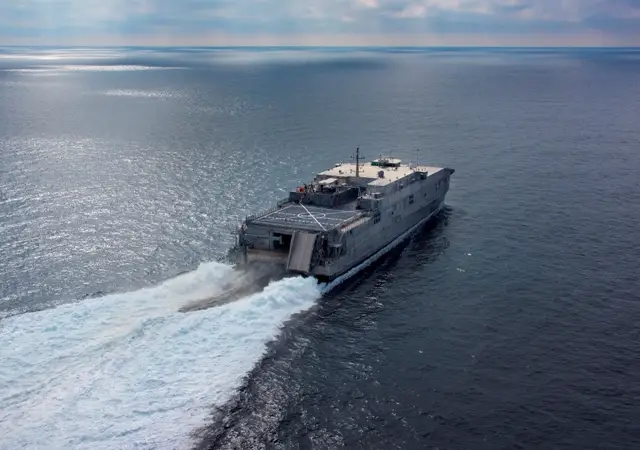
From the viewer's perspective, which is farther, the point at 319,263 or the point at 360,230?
the point at 360,230

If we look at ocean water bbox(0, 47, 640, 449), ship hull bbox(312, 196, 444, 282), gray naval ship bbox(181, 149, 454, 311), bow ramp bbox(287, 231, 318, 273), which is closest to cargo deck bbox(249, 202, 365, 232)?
gray naval ship bbox(181, 149, 454, 311)

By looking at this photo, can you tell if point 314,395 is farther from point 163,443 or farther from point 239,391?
point 163,443

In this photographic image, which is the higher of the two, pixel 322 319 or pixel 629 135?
pixel 629 135

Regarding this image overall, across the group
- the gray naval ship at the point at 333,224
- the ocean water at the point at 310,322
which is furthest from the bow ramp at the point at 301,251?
the ocean water at the point at 310,322

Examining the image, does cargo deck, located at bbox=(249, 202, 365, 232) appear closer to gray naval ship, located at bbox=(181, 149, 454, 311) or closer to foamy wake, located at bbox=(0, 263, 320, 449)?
gray naval ship, located at bbox=(181, 149, 454, 311)

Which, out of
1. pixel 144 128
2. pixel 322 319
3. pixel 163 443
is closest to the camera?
pixel 163 443

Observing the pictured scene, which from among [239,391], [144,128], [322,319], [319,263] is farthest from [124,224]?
[144,128]

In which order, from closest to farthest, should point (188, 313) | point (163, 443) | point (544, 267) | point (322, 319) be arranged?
point (163, 443), point (188, 313), point (322, 319), point (544, 267)

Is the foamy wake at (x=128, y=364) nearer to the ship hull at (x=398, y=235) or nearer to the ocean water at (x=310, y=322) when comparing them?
the ocean water at (x=310, y=322)
